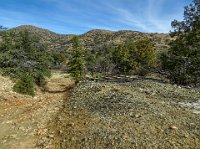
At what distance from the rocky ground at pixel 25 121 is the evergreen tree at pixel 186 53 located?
9369 mm

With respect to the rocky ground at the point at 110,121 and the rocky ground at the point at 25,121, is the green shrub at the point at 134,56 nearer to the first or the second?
the rocky ground at the point at 25,121

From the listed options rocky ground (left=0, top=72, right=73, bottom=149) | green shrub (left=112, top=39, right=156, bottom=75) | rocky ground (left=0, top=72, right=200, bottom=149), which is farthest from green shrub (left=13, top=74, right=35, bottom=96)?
green shrub (left=112, top=39, right=156, bottom=75)

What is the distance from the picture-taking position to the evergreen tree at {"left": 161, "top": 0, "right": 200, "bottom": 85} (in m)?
22.5

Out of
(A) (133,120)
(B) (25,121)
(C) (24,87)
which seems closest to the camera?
(A) (133,120)

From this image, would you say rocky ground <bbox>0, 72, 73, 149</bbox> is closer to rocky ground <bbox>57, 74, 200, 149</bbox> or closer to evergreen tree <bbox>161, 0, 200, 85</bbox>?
rocky ground <bbox>57, 74, 200, 149</bbox>

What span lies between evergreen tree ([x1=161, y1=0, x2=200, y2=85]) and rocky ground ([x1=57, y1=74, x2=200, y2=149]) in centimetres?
649

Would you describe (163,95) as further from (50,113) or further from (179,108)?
(50,113)

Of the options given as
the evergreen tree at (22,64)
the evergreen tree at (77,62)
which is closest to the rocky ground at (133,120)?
the evergreen tree at (22,64)

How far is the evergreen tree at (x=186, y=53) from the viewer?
22.5 m

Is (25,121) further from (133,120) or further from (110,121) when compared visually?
(133,120)

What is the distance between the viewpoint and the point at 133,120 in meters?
11.5

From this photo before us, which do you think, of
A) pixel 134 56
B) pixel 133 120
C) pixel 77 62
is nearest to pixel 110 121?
pixel 133 120

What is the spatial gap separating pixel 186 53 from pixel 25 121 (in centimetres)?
1399

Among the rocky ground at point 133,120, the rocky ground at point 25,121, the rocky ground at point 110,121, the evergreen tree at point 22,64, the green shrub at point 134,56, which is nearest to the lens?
the rocky ground at point 133,120
